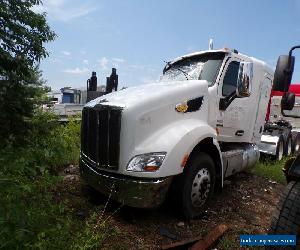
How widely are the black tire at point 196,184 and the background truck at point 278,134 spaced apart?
5.11 meters

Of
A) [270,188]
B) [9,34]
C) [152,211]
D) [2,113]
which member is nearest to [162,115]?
Answer: [152,211]

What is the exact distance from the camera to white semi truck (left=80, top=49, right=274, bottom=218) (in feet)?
14.2

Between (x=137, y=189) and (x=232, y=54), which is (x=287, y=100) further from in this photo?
(x=232, y=54)

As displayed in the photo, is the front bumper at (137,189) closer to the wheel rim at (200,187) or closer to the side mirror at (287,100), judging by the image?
the wheel rim at (200,187)

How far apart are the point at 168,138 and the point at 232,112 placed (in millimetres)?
2109

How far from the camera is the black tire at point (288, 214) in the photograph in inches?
121

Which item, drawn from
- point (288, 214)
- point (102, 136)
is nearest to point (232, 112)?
point (102, 136)

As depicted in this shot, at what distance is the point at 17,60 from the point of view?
7.73 meters

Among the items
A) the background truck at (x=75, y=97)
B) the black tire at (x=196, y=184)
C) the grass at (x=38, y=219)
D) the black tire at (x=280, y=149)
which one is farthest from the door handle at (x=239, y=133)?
the background truck at (x=75, y=97)

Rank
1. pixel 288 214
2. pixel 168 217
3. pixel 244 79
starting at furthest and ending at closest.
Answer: pixel 244 79 < pixel 168 217 < pixel 288 214

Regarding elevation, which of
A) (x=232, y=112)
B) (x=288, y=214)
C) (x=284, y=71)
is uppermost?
(x=284, y=71)

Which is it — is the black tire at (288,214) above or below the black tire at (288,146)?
above

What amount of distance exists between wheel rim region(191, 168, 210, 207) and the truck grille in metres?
A: 1.16

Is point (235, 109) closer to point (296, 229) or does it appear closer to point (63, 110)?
point (296, 229)
